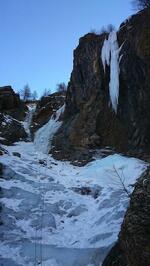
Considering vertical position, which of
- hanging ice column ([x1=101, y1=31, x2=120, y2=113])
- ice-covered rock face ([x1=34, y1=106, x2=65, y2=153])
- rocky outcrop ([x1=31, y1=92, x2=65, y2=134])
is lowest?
ice-covered rock face ([x1=34, y1=106, x2=65, y2=153])

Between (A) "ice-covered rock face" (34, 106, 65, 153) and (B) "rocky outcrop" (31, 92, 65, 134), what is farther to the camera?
(B) "rocky outcrop" (31, 92, 65, 134)

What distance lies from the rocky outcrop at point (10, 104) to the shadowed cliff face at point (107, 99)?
28.8 ft

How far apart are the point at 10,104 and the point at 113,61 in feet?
54.1

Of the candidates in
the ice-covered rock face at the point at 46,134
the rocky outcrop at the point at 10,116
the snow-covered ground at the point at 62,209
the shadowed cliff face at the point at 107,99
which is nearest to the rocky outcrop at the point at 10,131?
the rocky outcrop at the point at 10,116

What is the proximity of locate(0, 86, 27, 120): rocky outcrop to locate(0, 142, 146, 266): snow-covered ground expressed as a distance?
14.7 metres

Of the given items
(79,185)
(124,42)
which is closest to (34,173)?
(79,185)

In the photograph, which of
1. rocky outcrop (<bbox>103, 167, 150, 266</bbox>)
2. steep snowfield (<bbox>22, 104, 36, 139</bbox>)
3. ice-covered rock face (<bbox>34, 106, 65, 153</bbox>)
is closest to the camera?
rocky outcrop (<bbox>103, 167, 150, 266</bbox>)

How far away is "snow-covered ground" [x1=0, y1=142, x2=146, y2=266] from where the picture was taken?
1280 centimetres

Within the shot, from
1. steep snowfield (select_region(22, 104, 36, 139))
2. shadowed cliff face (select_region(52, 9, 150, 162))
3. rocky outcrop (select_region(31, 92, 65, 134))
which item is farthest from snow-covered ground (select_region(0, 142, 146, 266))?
rocky outcrop (select_region(31, 92, 65, 134))

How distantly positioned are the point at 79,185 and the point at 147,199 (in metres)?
10.7

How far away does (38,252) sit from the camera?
1291 centimetres

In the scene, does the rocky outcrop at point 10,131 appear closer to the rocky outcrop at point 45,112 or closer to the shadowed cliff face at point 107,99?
the rocky outcrop at point 45,112

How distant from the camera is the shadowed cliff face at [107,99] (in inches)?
813

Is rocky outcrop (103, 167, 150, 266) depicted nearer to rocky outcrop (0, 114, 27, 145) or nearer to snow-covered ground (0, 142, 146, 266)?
snow-covered ground (0, 142, 146, 266)
